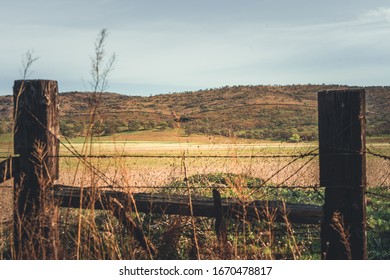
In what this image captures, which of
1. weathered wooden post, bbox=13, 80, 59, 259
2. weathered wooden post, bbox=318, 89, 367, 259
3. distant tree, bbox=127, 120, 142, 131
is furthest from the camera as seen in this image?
distant tree, bbox=127, 120, 142, 131

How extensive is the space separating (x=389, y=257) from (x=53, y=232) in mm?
3756

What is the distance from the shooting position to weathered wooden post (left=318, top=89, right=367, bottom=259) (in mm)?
3488

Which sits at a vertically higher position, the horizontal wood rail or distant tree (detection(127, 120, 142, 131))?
distant tree (detection(127, 120, 142, 131))

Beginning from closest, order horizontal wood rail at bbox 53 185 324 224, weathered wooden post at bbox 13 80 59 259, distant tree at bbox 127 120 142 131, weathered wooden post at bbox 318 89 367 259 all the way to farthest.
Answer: weathered wooden post at bbox 318 89 367 259 < horizontal wood rail at bbox 53 185 324 224 < weathered wooden post at bbox 13 80 59 259 < distant tree at bbox 127 120 142 131

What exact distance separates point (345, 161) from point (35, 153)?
2507mm

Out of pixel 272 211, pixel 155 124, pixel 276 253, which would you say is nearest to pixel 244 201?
pixel 272 211

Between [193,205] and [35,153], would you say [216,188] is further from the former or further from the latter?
[35,153]

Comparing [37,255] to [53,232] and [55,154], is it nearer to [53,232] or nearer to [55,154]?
[53,232]

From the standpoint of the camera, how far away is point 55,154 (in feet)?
13.6

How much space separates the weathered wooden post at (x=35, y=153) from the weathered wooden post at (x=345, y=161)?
7.33 ft

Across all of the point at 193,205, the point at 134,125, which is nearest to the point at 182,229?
the point at 193,205

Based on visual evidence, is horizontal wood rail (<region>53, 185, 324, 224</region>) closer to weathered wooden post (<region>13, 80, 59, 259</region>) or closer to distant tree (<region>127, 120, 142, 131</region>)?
weathered wooden post (<region>13, 80, 59, 259</region>)

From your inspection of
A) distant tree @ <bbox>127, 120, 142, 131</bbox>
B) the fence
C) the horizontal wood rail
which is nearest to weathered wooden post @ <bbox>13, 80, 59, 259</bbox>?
the fence

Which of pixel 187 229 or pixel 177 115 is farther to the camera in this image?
pixel 187 229
